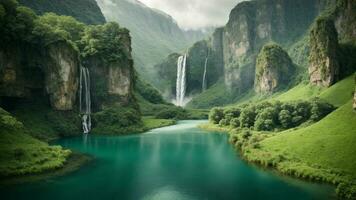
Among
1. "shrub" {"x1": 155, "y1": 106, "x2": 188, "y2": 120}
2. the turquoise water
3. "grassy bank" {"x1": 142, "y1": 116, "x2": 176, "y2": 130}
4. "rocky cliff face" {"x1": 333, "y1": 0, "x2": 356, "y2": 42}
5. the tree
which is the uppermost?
"rocky cliff face" {"x1": 333, "y1": 0, "x2": 356, "y2": 42}

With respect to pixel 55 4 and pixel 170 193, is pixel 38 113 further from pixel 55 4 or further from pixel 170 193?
pixel 55 4

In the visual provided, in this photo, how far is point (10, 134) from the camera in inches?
2249

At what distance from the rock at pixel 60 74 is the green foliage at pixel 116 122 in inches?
401

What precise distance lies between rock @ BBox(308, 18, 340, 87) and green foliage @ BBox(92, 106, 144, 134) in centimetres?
6302

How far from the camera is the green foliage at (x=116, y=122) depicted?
4082 inches

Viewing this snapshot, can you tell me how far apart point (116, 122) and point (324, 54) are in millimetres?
71650

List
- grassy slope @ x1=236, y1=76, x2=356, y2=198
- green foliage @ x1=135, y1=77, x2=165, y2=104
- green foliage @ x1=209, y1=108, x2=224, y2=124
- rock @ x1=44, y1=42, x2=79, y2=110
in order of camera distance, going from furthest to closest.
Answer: green foliage @ x1=135, y1=77, x2=165, y2=104
green foliage @ x1=209, y1=108, x2=224, y2=124
rock @ x1=44, y1=42, x2=79, y2=110
grassy slope @ x1=236, y1=76, x2=356, y2=198

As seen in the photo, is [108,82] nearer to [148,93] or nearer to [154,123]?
[154,123]

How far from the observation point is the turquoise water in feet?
133

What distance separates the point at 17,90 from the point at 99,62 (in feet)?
108

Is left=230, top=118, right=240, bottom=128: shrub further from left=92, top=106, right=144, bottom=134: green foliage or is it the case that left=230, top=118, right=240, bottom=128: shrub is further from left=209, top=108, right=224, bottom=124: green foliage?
left=92, top=106, right=144, bottom=134: green foliage

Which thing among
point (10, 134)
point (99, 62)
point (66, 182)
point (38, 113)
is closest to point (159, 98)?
point (99, 62)

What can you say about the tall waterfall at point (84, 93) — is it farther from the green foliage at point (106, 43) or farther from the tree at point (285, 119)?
the tree at point (285, 119)

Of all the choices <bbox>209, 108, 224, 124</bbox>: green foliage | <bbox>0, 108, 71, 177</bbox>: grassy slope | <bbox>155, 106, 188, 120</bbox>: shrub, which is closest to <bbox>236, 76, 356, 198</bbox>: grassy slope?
<bbox>0, 108, 71, 177</bbox>: grassy slope
